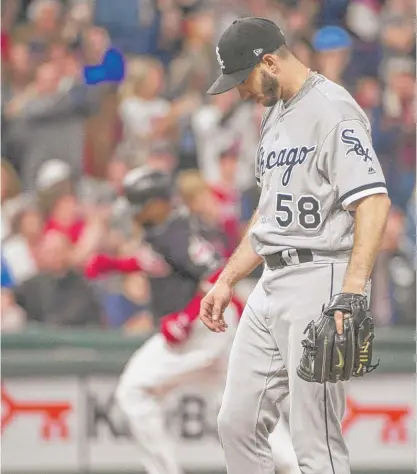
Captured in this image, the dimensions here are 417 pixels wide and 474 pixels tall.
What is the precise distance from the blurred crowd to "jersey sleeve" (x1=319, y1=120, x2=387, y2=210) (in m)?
3.02

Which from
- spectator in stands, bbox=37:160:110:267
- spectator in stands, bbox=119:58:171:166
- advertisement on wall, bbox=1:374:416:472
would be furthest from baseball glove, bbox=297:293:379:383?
spectator in stands, bbox=119:58:171:166

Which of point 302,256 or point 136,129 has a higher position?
point 136,129

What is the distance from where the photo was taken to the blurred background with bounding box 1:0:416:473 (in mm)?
6965

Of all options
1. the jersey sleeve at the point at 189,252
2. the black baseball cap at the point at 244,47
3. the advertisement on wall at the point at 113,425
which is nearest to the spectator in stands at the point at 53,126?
the advertisement on wall at the point at 113,425

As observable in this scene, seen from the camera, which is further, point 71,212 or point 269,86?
point 71,212

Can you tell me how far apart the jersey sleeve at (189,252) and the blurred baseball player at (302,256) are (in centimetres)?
188

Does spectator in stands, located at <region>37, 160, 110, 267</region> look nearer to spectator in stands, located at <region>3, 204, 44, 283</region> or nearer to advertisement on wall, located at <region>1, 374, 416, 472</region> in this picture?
spectator in stands, located at <region>3, 204, 44, 283</region>

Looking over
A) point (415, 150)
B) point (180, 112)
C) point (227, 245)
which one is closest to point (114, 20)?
point (180, 112)

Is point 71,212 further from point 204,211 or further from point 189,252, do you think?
point 189,252

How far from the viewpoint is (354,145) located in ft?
12.6

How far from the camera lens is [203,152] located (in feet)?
29.6

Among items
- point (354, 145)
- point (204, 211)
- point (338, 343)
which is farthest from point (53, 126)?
point (338, 343)

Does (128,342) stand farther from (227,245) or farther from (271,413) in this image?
(271,413)

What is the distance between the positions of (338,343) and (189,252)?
7.97 feet
